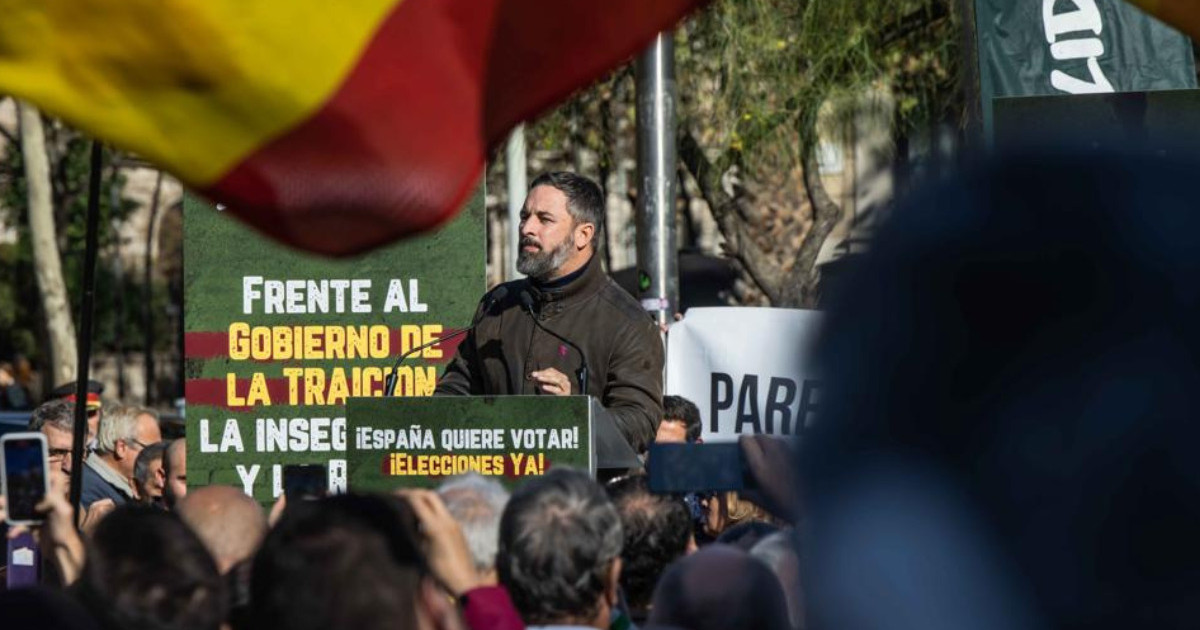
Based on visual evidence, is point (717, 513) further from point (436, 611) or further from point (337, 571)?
point (337, 571)

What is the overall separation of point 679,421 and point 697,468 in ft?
14.1

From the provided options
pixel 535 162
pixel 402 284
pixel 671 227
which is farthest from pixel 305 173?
pixel 535 162

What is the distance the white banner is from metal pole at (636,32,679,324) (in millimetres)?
2608

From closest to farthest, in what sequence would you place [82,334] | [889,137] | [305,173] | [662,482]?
[662,482]
[305,173]
[82,334]
[889,137]

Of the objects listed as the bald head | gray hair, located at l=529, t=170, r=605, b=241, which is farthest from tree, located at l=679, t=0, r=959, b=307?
the bald head

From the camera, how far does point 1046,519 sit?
150cm

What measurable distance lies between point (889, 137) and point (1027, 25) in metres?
8.76

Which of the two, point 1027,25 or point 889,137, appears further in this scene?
point 889,137

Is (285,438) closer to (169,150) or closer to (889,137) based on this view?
(169,150)

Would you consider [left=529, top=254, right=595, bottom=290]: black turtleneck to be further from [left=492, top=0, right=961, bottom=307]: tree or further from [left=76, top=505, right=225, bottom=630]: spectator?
[left=492, top=0, right=961, bottom=307]: tree

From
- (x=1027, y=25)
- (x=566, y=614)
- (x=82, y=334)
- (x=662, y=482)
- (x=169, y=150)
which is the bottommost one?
(x=566, y=614)

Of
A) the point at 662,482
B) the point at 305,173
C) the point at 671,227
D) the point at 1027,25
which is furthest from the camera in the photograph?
the point at 671,227

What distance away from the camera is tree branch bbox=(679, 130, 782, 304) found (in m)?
19.2

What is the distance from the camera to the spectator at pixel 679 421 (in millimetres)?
6906
